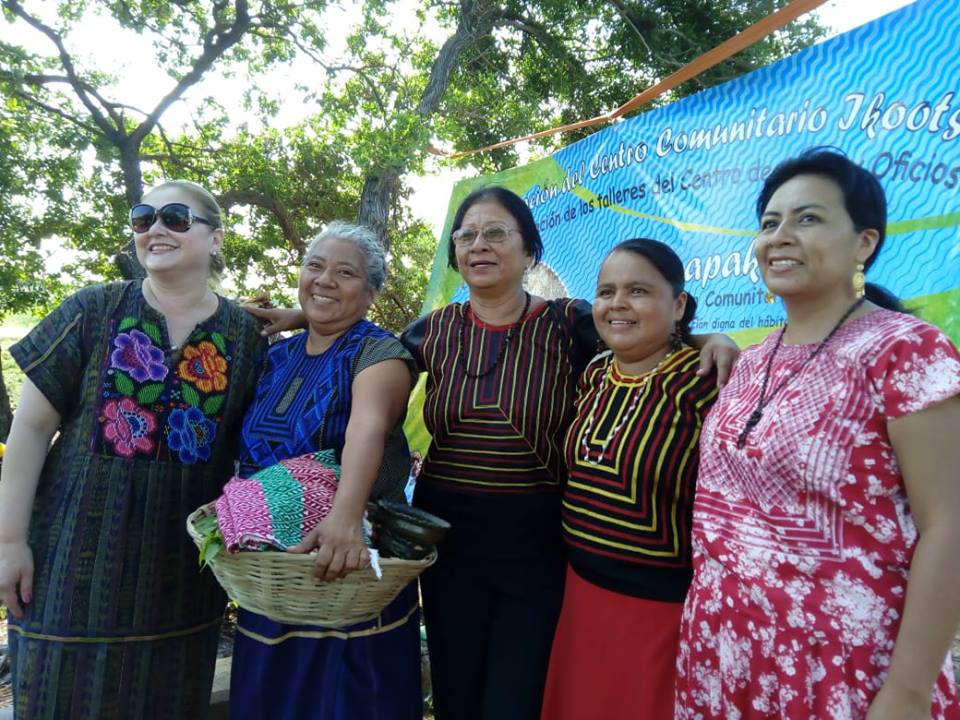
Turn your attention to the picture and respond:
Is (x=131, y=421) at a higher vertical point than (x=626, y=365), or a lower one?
lower

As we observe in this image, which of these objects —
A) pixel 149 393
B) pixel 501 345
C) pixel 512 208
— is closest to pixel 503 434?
pixel 501 345

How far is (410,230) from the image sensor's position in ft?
26.6

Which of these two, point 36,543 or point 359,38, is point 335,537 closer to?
point 36,543

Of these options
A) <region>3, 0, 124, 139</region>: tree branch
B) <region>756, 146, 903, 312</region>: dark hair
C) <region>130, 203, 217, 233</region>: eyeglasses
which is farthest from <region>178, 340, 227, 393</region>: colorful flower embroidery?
<region>3, 0, 124, 139</region>: tree branch

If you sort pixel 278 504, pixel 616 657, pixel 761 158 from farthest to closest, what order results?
pixel 761 158
pixel 616 657
pixel 278 504

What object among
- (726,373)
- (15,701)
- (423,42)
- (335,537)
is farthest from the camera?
(423,42)

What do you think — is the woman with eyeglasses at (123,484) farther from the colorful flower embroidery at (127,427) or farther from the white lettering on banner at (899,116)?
the white lettering on banner at (899,116)

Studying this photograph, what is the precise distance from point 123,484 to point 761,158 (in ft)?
8.63

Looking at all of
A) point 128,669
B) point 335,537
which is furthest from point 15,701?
point 335,537

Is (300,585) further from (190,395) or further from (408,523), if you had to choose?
(190,395)

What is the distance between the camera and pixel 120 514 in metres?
1.93

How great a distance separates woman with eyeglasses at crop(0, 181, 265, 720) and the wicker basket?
0.41 meters

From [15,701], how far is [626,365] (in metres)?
2.03

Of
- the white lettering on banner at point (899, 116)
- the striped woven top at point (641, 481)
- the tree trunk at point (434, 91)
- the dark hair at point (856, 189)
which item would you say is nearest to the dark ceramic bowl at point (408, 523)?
the striped woven top at point (641, 481)
